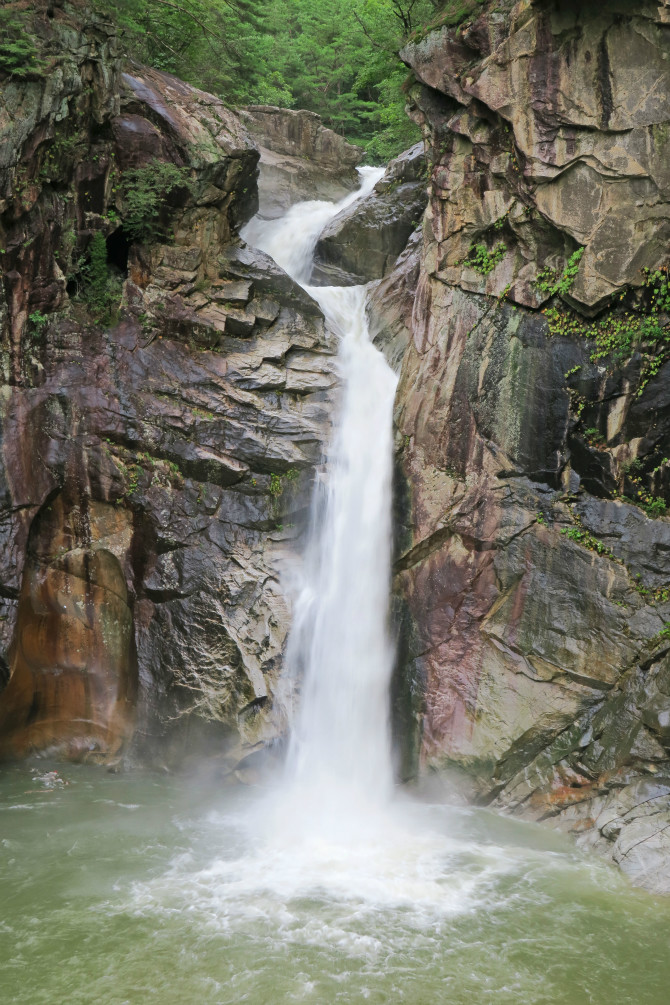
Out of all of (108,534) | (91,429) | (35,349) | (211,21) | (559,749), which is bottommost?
(559,749)

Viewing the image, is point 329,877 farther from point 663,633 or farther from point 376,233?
point 376,233

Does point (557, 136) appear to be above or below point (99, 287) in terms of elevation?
above

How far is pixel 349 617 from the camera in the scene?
10.7 m

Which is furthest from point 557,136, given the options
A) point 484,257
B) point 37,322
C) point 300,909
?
point 300,909

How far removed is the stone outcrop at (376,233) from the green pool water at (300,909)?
10540 millimetres

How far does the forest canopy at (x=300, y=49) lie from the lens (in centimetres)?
1397

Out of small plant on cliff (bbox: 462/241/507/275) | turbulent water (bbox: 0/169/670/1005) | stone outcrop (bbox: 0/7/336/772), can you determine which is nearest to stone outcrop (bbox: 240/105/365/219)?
stone outcrop (bbox: 0/7/336/772)

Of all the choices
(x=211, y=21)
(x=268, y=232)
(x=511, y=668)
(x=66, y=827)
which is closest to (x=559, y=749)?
(x=511, y=668)

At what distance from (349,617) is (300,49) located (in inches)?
847

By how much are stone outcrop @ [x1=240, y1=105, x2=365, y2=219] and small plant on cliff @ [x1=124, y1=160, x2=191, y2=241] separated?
6404mm

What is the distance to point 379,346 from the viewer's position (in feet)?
42.0

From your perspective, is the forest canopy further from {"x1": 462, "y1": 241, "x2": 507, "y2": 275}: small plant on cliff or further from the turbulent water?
the turbulent water

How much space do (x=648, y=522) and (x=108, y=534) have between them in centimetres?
778

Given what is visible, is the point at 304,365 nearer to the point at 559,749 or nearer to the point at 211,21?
the point at 559,749
